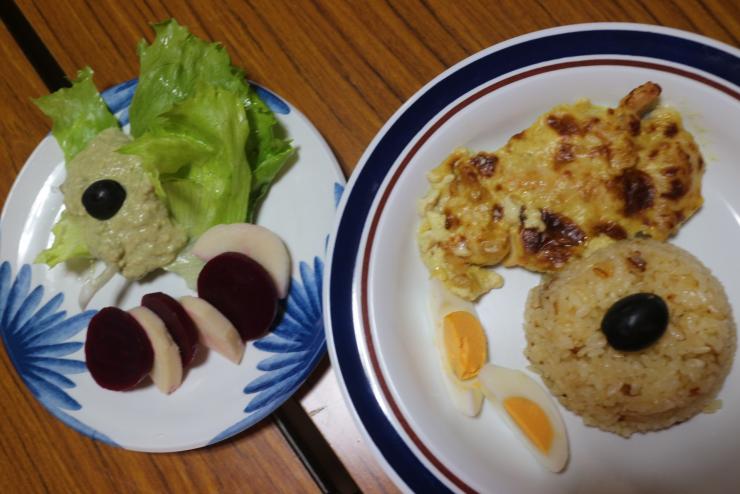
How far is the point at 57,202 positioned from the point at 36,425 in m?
0.68

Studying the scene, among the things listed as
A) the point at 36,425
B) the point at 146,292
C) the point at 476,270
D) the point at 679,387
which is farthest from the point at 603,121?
the point at 36,425

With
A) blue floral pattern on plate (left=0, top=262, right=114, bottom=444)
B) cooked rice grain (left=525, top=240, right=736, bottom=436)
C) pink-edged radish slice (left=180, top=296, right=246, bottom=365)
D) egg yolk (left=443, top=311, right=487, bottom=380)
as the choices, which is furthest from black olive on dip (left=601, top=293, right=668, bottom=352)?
blue floral pattern on plate (left=0, top=262, right=114, bottom=444)

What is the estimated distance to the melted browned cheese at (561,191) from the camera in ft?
4.48

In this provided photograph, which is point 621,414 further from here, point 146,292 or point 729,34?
point 146,292

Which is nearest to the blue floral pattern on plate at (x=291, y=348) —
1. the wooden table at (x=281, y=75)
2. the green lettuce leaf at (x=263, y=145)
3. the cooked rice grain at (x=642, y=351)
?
the wooden table at (x=281, y=75)

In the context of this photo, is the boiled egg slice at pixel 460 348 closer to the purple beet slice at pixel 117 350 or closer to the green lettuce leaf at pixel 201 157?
the green lettuce leaf at pixel 201 157

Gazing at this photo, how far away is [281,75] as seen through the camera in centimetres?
173

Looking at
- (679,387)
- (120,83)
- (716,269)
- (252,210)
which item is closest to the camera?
(679,387)

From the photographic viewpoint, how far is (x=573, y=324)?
1.38 metres

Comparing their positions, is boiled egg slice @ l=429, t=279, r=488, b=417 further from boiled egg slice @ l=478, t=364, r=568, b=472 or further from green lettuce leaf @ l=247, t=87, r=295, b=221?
green lettuce leaf @ l=247, t=87, r=295, b=221

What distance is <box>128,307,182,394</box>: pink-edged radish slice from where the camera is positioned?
1500mm

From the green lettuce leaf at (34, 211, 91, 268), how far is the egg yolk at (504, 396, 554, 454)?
129cm

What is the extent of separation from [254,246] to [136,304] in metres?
0.43

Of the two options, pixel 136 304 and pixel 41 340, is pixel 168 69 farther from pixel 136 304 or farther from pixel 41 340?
pixel 41 340
